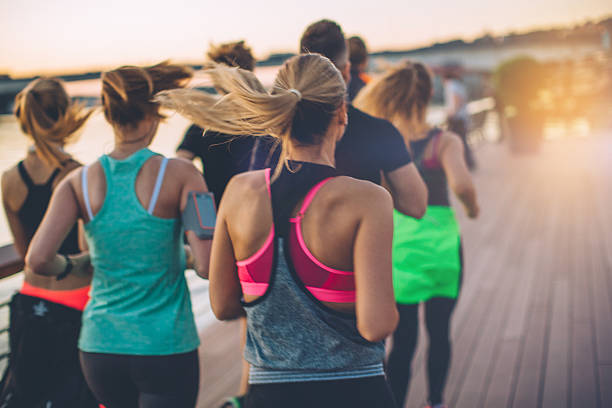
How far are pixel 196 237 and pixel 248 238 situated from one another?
41 cm

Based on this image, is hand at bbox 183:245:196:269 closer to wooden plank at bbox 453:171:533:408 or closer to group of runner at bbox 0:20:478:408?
group of runner at bbox 0:20:478:408

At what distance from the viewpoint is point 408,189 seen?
1.64m

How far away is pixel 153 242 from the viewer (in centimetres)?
145

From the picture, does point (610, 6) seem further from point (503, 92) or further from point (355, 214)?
point (355, 214)

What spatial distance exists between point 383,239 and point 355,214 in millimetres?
82

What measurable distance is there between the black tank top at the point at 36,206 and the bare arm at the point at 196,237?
20.1 inches

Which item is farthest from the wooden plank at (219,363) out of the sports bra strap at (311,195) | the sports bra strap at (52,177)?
the sports bra strap at (311,195)

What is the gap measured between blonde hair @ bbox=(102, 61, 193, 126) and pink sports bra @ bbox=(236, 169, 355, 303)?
59 centimetres

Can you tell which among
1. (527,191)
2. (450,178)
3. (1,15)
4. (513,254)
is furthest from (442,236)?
(527,191)

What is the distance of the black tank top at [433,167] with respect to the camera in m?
2.14

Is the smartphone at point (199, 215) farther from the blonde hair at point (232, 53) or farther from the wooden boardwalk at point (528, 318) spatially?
the wooden boardwalk at point (528, 318)

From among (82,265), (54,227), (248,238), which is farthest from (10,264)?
(248,238)

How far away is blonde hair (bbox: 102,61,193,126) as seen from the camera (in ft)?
4.82

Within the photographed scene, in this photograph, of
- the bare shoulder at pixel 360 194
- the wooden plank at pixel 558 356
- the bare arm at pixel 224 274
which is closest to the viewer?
the bare shoulder at pixel 360 194
